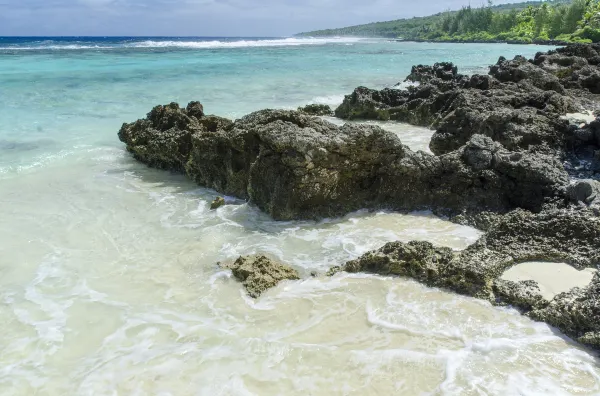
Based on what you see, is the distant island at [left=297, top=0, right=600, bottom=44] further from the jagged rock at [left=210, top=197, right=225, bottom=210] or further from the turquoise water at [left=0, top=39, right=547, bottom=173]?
the jagged rock at [left=210, top=197, right=225, bottom=210]

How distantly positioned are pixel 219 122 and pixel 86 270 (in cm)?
405

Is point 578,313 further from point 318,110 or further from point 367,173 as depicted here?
point 318,110

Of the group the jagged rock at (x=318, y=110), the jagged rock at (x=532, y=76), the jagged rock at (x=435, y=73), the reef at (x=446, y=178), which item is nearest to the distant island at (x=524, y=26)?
the jagged rock at (x=435, y=73)

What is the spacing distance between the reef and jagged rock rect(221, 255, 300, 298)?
17 mm

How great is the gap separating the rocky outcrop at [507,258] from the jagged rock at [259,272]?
1.60 feet

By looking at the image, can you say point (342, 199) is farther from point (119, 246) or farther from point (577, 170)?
point (577, 170)

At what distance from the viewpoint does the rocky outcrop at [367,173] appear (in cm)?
551

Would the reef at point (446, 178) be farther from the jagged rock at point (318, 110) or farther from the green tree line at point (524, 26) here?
the green tree line at point (524, 26)

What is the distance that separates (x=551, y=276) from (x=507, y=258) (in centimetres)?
38

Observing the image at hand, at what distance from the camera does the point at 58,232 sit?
5.63 m

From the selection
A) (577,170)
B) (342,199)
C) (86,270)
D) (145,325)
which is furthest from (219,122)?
(577,170)

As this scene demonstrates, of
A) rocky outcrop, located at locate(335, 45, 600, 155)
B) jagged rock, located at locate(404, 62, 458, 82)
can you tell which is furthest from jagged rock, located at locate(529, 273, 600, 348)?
jagged rock, located at locate(404, 62, 458, 82)

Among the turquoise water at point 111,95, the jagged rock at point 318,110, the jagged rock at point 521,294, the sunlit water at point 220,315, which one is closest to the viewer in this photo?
the sunlit water at point 220,315

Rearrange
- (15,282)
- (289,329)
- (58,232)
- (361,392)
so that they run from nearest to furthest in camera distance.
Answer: (361,392)
(289,329)
(15,282)
(58,232)
